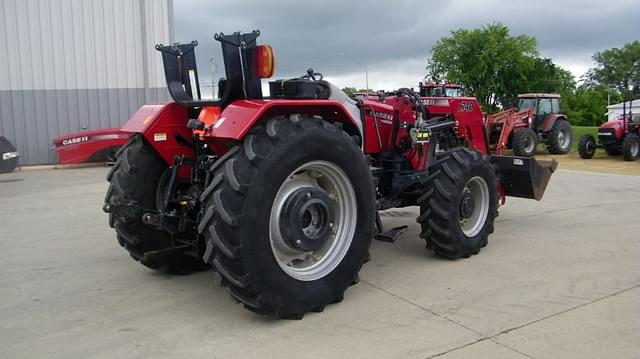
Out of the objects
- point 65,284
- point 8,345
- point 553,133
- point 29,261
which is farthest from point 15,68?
point 553,133

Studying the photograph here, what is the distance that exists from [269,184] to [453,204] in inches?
91.9

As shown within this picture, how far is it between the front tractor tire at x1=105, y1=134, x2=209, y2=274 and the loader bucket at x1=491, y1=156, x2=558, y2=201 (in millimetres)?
4231

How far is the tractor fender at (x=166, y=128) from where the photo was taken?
15.7 feet

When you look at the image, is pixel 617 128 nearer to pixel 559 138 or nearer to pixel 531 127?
pixel 559 138

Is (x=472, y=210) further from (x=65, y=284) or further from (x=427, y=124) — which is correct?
(x=65, y=284)

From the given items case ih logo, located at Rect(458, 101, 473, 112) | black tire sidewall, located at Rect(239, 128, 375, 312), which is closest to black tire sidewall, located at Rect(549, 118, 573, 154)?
case ih logo, located at Rect(458, 101, 473, 112)

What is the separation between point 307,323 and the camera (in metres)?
4.06

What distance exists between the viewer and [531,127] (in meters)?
20.2

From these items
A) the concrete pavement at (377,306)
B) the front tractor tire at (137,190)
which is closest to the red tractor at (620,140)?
the concrete pavement at (377,306)

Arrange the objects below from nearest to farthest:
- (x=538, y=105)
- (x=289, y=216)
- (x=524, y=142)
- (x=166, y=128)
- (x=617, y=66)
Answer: (x=289, y=216) < (x=166, y=128) < (x=524, y=142) < (x=538, y=105) < (x=617, y=66)

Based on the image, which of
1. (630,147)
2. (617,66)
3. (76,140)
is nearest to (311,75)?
(76,140)

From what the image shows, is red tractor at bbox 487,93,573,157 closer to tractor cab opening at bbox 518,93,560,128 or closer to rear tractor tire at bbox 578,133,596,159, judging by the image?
tractor cab opening at bbox 518,93,560,128

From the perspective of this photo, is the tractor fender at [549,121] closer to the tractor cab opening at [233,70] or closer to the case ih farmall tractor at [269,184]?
the case ih farmall tractor at [269,184]

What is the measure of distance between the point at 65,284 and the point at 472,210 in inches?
159
